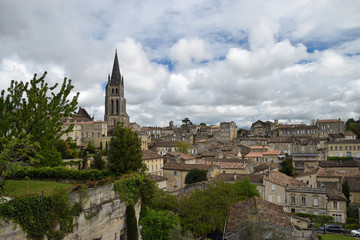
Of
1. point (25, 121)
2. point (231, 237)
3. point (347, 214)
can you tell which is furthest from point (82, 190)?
point (347, 214)

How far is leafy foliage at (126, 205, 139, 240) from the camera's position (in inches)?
634

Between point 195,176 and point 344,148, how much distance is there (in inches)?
1812

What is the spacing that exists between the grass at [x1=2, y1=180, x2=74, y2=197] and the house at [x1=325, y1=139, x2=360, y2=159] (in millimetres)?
66540

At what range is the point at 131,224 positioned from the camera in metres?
16.2

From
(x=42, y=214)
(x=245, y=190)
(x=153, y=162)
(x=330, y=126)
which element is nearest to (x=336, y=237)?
(x=245, y=190)

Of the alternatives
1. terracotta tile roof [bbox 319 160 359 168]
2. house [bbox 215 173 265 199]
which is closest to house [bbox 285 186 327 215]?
house [bbox 215 173 265 199]

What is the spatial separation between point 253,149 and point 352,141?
24.2 meters

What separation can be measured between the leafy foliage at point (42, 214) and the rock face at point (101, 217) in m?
0.51

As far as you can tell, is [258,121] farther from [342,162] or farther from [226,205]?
[226,205]

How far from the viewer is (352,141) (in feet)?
211

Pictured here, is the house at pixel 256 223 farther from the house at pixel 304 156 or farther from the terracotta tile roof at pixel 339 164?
the terracotta tile roof at pixel 339 164

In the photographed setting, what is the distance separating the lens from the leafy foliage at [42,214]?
1045cm

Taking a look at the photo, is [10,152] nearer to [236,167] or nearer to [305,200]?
[305,200]

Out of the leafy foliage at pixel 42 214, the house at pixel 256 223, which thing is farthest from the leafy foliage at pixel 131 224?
the house at pixel 256 223
